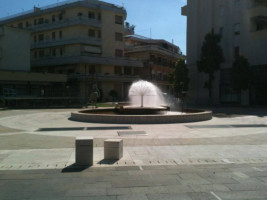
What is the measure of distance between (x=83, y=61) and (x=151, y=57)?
21195 millimetres

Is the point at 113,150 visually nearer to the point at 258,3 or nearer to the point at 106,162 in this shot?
the point at 106,162

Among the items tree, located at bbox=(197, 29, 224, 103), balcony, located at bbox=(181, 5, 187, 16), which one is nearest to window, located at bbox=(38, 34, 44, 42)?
balcony, located at bbox=(181, 5, 187, 16)

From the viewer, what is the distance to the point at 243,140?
1256 cm

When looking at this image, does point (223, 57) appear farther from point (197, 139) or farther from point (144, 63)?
point (197, 139)

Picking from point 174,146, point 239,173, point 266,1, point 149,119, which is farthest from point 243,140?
point 266,1

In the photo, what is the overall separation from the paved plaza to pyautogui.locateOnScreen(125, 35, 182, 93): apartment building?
174ft

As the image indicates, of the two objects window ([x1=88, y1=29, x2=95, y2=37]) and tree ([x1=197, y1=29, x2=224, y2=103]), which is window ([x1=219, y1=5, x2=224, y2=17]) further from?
window ([x1=88, y1=29, x2=95, y2=37])

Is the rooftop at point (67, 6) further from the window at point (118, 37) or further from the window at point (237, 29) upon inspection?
the window at point (237, 29)

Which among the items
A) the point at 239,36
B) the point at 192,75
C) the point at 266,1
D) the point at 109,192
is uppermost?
the point at 266,1

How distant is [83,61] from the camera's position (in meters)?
53.4

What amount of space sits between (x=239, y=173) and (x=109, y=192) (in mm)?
3461

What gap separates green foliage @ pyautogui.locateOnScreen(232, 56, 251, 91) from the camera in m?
39.4

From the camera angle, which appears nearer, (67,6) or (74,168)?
(74,168)

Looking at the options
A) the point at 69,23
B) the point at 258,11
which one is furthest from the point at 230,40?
the point at 69,23
